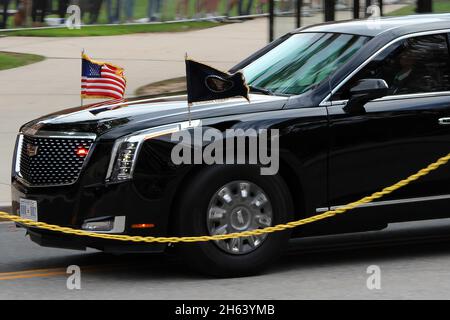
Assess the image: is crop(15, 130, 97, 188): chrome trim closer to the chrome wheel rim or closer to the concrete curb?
the chrome wheel rim

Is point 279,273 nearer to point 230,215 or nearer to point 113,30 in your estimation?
point 230,215

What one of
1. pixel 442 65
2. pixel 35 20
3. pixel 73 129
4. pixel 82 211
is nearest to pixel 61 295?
pixel 82 211

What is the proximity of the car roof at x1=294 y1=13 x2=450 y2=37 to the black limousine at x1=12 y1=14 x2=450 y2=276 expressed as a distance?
2cm

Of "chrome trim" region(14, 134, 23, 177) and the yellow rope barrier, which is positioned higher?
"chrome trim" region(14, 134, 23, 177)

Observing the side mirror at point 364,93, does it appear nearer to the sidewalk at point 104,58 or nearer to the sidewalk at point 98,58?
the sidewalk at point 104,58

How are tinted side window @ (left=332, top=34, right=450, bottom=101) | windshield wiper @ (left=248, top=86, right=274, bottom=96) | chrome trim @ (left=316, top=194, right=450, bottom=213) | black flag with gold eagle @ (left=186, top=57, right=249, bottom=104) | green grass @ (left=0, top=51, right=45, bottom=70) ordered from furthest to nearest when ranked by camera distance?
green grass @ (left=0, top=51, right=45, bottom=70), windshield wiper @ (left=248, top=86, right=274, bottom=96), tinted side window @ (left=332, top=34, right=450, bottom=101), chrome trim @ (left=316, top=194, right=450, bottom=213), black flag with gold eagle @ (left=186, top=57, right=249, bottom=104)

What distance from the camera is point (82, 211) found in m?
7.77

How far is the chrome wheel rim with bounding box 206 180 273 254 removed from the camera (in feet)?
25.9

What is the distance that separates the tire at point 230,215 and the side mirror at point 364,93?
0.78 metres

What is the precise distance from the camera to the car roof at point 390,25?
866 cm

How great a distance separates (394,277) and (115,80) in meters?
3.81

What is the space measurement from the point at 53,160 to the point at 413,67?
2.78 m

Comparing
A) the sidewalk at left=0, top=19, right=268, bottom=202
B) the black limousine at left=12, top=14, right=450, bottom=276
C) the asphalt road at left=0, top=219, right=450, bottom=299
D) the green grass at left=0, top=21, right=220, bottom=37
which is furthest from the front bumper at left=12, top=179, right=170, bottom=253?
the green grass at left=0, top=21, right=220, bottom=37

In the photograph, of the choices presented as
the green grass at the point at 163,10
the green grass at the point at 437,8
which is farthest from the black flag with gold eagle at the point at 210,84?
the green grass at the point at 163,10
